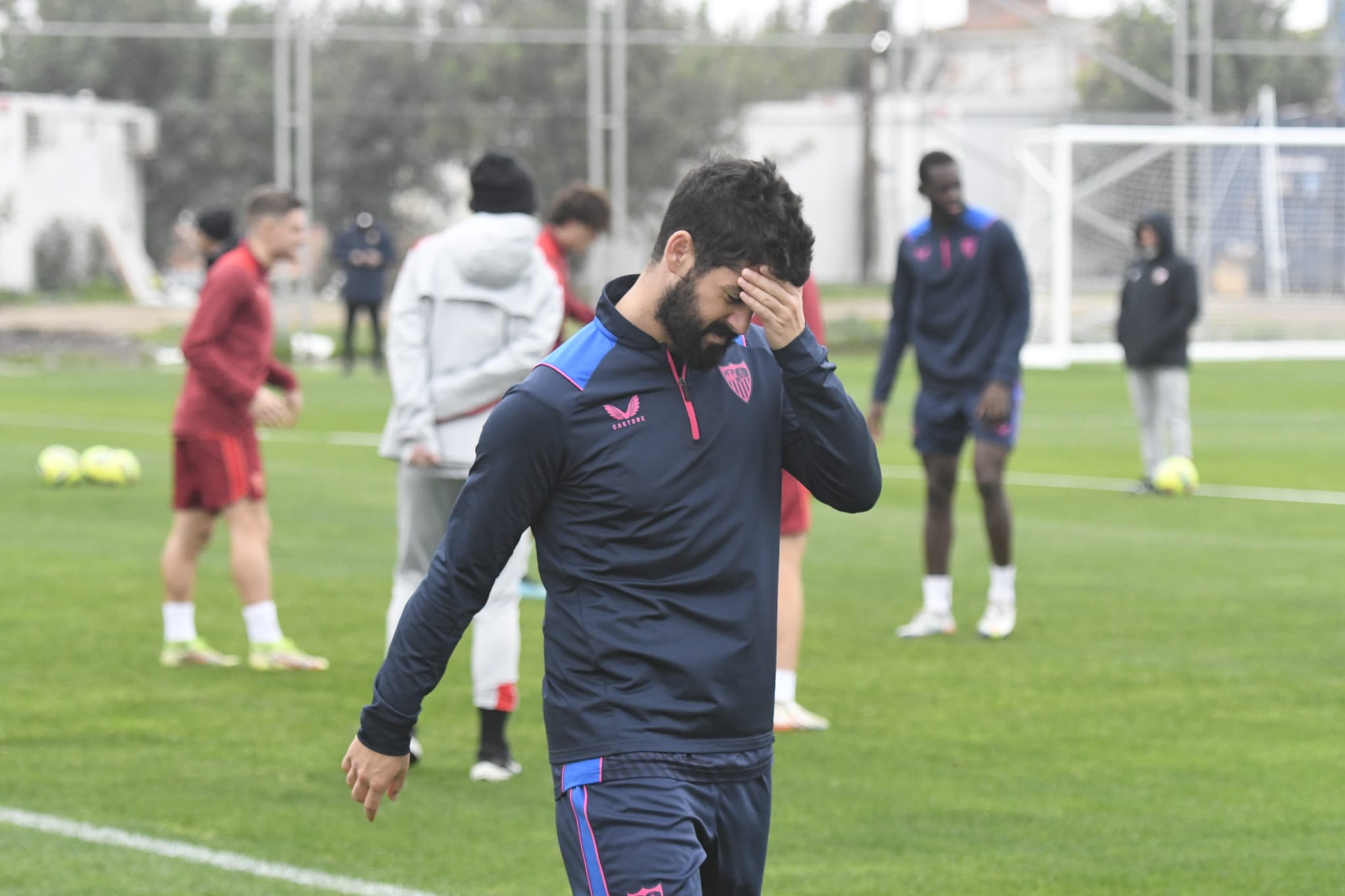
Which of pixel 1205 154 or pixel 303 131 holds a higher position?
pixel 303 131

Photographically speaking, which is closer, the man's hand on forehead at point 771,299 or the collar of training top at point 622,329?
the man's hand on forehead at point 771,299

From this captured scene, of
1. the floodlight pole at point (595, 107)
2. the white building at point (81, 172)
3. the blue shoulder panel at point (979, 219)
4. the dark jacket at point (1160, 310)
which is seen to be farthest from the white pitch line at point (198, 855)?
the white building at point (81, 172)

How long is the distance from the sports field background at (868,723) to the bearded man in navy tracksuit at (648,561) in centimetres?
216

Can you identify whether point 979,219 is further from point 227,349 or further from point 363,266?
point 363,266

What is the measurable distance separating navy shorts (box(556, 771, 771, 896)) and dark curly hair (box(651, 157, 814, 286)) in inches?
37.3

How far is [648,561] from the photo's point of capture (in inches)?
136

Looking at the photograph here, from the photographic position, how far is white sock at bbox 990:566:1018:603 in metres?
9.48

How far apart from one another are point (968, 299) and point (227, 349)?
3.58 metres

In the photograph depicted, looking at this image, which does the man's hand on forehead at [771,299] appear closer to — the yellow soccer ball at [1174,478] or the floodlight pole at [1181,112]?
the yellow soccer ball at [1174,478]

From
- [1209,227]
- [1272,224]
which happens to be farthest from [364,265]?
[1272,224]

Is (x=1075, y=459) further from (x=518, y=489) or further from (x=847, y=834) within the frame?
(x=518, y=489)

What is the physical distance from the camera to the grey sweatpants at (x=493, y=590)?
21.9 ft

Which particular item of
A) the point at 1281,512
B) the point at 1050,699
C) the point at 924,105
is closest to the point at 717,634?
the point at 1050,699

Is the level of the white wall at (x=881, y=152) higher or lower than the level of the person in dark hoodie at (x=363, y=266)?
higher
